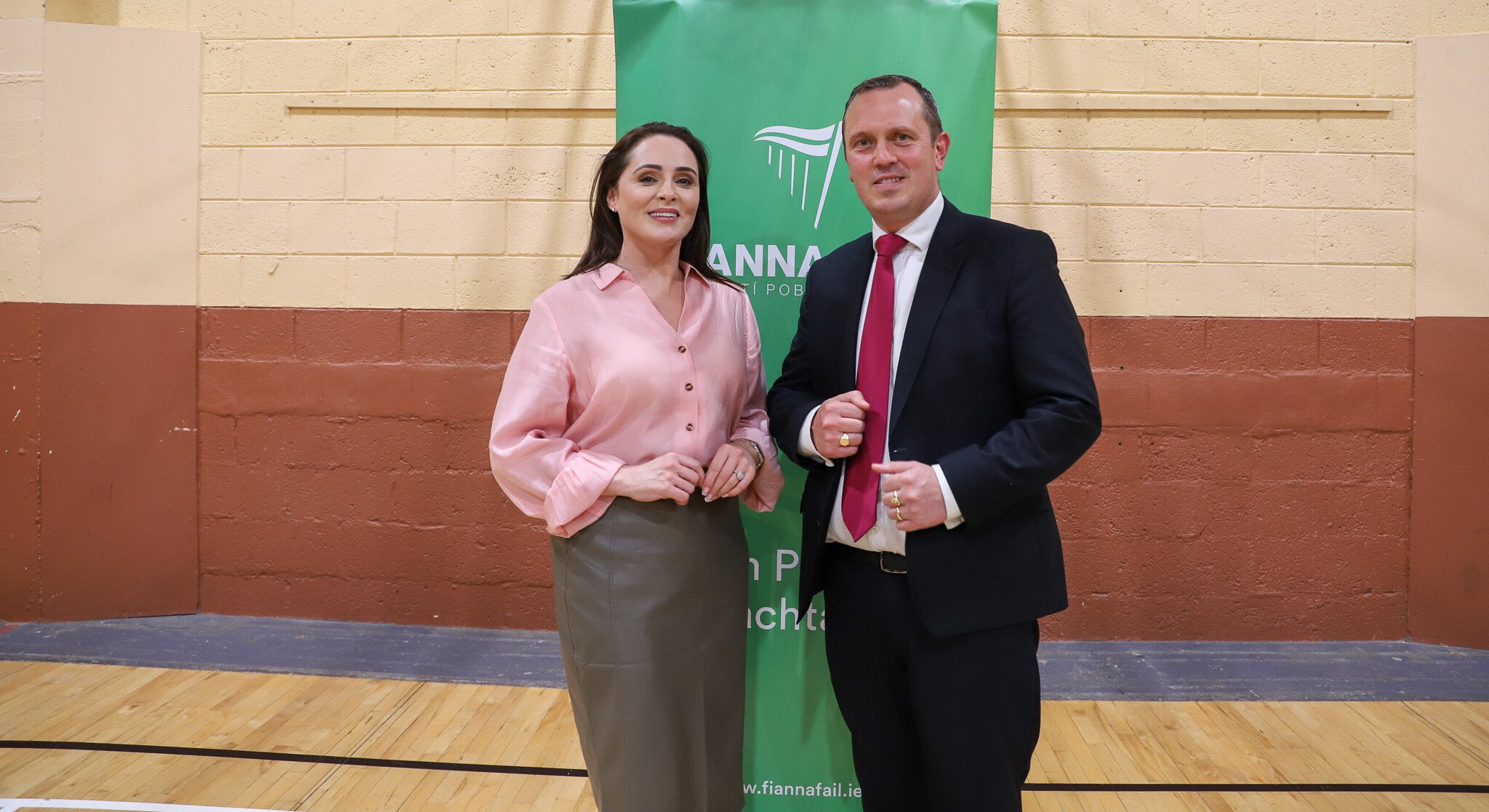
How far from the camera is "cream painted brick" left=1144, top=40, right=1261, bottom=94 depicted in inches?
135

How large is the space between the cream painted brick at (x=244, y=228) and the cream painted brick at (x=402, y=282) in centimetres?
33

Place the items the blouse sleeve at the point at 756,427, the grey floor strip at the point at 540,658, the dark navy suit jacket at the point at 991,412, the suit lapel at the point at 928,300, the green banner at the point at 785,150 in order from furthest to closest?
the grey floor strip at the point at 540,658 → the green banner at the point at 785,150 → the blouse sleeve at the point at 756,427 → the suit lapel at the point at 928,300 → the dark navy suit jacket at the point at 991,412

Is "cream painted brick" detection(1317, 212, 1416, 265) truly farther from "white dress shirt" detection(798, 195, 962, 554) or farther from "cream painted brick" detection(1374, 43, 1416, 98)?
"white dress shirt" detection(798, 195, 962, 554)

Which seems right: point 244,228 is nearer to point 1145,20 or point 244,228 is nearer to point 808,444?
point 808,444

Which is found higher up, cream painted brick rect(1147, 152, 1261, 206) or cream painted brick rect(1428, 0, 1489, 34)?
cream painted brick rect(1428, 0, 1489, 34)

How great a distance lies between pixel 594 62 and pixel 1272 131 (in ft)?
8.45

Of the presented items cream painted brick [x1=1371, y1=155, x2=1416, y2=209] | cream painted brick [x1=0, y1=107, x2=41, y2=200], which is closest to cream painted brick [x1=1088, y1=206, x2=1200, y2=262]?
cream painted brick [x1=1371, y1=155, x2=1416, y2=209]

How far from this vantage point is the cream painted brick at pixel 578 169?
3553 mm

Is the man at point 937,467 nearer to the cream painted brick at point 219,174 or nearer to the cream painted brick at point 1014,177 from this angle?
the cream painted brick at point 1014,177

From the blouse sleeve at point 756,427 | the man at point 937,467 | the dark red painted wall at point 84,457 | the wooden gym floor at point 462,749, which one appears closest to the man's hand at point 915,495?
the man at point 937,467

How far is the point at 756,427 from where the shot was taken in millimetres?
1766

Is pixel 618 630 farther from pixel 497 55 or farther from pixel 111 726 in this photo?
pixel 497 55

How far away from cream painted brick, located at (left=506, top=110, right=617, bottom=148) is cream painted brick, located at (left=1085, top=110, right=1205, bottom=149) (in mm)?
1853

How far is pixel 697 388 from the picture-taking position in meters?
1.64
